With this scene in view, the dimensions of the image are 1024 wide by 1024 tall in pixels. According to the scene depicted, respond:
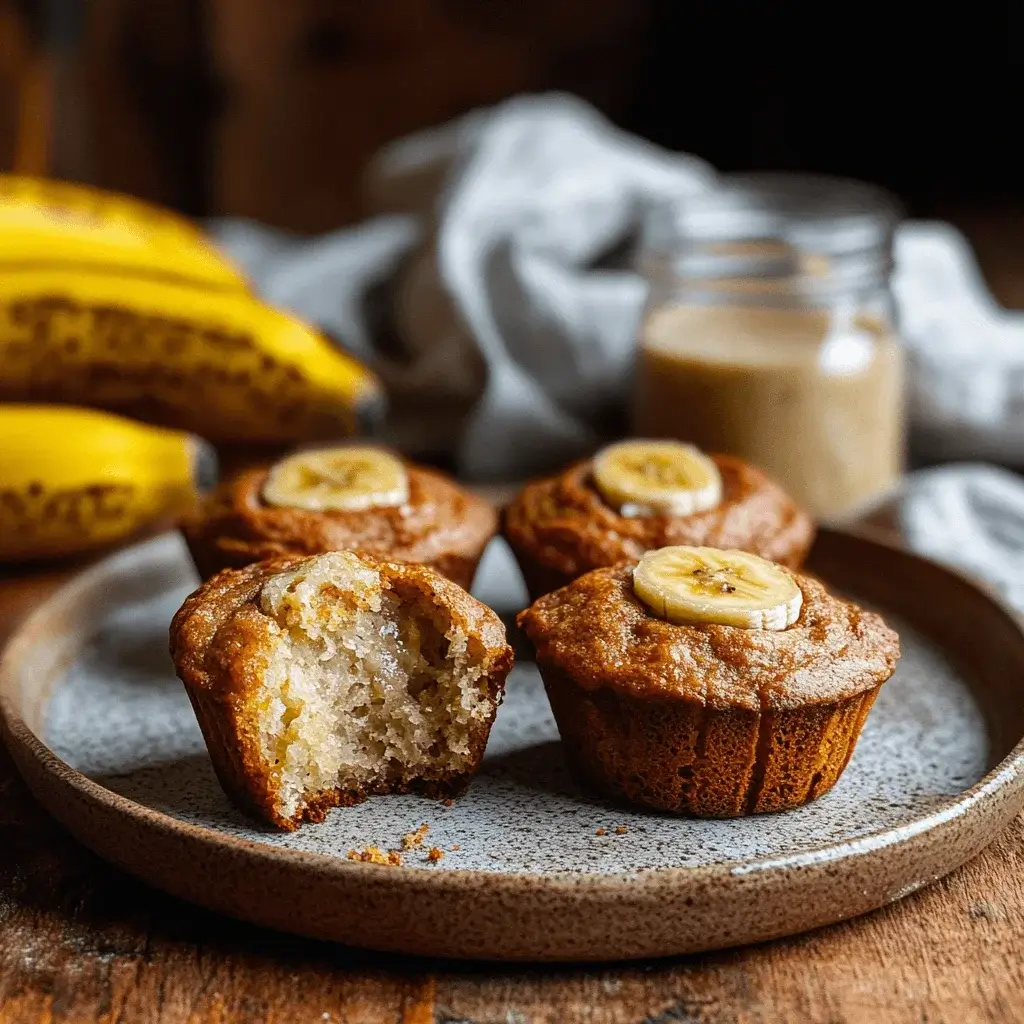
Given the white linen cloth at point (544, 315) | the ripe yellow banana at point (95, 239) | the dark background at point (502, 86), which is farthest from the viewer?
the dark background at point (502, 86)

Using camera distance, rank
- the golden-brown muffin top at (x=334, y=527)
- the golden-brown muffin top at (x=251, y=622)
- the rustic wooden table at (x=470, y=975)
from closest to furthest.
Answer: the rustic wooden table at (x=470, y=975) < the golden-brown muffin top at (x=251, y=622) < the golden-brown muffin top at (x=334, y=527)

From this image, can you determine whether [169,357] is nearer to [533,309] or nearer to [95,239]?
[95,239]

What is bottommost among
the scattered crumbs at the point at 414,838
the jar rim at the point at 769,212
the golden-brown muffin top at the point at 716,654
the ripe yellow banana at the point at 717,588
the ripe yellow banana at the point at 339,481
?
the scattered crumbs at the point at 414,838

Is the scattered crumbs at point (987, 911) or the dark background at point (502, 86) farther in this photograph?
the dark background at point (502, 86)

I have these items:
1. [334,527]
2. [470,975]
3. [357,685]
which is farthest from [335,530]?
[470,975]

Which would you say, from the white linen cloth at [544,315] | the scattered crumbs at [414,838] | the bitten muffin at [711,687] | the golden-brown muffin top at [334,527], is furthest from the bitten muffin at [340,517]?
the white linen cloth at [544,315]

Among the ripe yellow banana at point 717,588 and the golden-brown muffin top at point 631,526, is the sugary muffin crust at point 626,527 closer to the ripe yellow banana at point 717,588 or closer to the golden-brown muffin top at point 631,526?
the golden-brown muffin top at point 631,526
